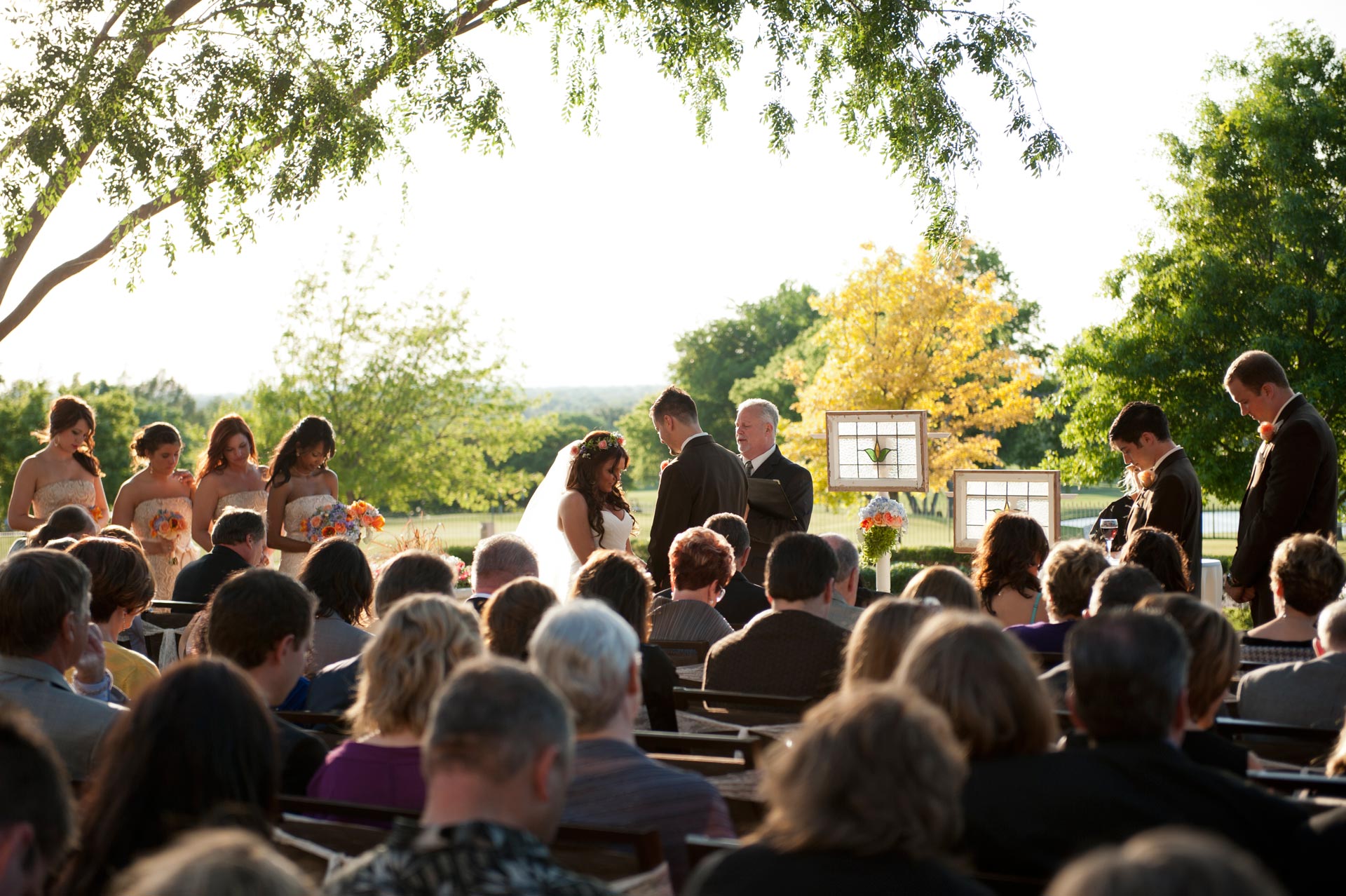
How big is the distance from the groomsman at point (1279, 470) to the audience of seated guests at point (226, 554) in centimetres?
521

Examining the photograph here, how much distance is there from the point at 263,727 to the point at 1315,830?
1.98 metres

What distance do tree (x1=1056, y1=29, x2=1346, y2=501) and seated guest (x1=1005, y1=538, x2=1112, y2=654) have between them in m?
16.2

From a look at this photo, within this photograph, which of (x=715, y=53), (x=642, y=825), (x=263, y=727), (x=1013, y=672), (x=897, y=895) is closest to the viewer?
(x=897, y=895)

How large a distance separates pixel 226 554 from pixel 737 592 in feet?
8.89

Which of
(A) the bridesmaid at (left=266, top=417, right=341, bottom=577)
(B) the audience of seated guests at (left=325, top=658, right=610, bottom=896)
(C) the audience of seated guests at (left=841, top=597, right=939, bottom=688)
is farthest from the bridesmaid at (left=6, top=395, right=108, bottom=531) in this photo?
(B) the audience of seated guests at (left=325, top=658, right=610, bottom=896)

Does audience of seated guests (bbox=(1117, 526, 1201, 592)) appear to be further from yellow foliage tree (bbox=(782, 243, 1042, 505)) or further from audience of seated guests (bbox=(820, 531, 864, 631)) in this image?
yellow foliage tree (bbox=(782, 243, 1042, 505))

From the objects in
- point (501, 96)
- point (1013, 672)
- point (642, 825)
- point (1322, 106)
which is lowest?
point (642, 825)

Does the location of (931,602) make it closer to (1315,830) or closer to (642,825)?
(642,825)

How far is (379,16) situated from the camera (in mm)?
9492

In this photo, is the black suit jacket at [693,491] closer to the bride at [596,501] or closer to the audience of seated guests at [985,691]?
the bride at [596,501]

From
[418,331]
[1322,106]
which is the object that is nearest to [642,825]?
[1322,106]

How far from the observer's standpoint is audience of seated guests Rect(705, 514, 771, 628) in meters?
6.56

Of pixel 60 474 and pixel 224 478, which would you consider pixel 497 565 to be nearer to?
pixel 224 478

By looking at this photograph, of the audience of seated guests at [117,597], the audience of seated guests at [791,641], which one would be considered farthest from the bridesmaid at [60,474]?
the audience of seated guests at [791,641]
